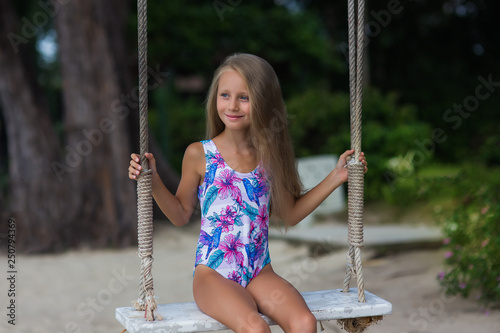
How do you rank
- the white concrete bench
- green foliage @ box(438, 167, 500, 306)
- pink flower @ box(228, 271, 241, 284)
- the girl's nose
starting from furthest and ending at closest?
the white concrete bench
green foliage @ box(438, 167, 500, 306)
the girl's nose
pink flower @ box(228, 271, 241, 284)

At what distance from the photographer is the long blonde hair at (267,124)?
2490mm

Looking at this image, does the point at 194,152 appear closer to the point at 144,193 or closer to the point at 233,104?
the point at 233,104

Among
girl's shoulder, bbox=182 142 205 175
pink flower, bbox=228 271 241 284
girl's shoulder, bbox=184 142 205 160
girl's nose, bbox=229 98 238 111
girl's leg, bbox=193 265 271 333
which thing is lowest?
girl's leg, bbox=193 265 271 333

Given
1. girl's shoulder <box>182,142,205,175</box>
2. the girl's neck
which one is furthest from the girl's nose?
girl's shoulder <box>182,142,205,175</box>

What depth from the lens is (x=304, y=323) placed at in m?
2.19

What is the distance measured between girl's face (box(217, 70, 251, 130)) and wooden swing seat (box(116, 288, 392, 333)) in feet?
2.41

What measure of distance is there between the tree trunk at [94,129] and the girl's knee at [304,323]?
171 inches

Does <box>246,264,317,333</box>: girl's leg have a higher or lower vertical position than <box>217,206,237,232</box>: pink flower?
lower

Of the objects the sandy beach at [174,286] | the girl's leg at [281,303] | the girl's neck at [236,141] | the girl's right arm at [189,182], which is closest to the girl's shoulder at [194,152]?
the girl's right arm at [189,182]

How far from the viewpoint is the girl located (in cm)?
238

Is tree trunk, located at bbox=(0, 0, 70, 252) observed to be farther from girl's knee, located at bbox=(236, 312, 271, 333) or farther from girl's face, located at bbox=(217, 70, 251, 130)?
girl's knee, located at bbox=(236, 312, 271, 333)

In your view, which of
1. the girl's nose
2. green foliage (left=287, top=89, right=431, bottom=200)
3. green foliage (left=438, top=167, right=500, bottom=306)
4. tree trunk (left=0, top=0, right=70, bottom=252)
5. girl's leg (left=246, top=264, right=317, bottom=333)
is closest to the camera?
girl's leg (left=246, top=264, right=317, bottom=333)

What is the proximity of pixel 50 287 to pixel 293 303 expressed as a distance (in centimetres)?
328

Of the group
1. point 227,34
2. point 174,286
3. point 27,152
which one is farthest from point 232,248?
point 227,34
